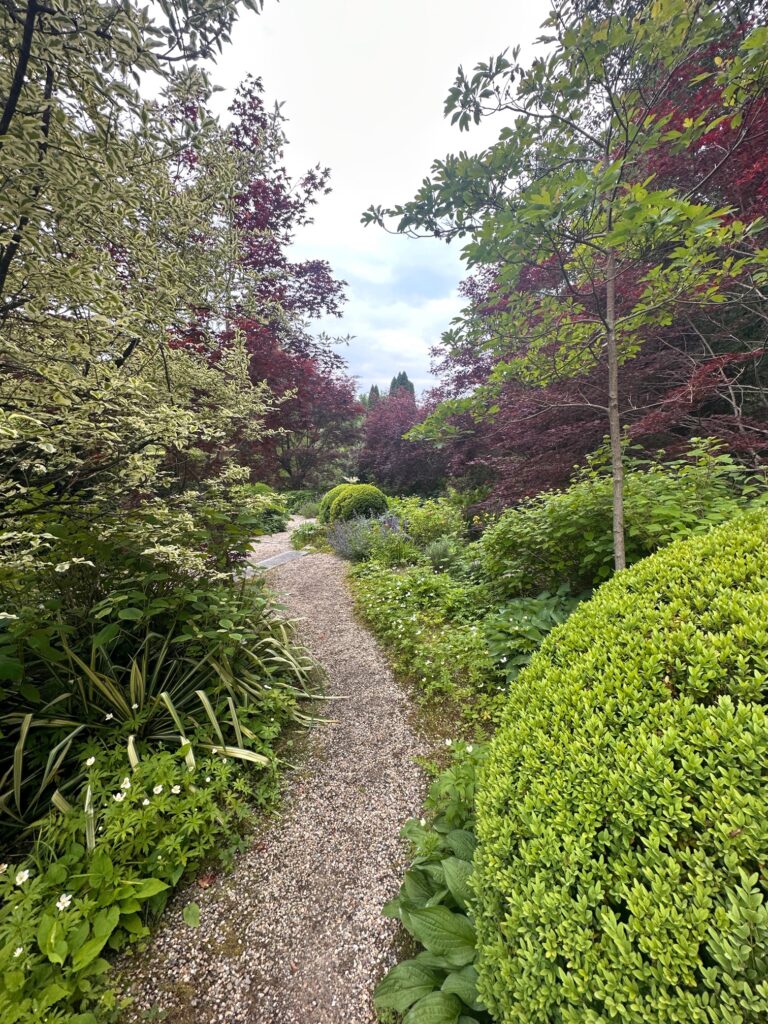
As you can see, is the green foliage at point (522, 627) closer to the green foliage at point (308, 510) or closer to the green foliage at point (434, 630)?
the green foliage at point (434, 630)

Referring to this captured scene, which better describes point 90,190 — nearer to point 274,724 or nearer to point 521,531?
point 274,724

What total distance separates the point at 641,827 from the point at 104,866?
65.8 inches

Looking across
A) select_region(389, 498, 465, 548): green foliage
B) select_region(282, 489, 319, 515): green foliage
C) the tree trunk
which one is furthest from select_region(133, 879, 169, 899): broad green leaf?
select_region(282, 489, 319, 515): green foliage

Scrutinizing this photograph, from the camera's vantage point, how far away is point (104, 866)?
1223mm

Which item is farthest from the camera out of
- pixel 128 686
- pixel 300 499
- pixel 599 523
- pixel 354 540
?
pixel 300 499

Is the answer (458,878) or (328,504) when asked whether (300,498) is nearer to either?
(328,504)

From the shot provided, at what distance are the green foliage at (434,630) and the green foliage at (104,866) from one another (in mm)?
1228

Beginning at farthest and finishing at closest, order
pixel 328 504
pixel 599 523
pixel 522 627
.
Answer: pixel 328 504, pixel 599 523, pixel 522 627

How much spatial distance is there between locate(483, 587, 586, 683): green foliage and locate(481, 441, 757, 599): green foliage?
0.29m

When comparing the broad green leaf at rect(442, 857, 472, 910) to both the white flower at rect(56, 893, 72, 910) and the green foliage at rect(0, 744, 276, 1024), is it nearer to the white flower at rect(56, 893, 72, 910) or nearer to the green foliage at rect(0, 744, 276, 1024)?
the green foliage at rect(0, 744, 276, 1024)

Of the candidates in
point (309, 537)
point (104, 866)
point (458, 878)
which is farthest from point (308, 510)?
point (458, 878)

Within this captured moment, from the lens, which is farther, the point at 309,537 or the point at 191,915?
the point at 309,537

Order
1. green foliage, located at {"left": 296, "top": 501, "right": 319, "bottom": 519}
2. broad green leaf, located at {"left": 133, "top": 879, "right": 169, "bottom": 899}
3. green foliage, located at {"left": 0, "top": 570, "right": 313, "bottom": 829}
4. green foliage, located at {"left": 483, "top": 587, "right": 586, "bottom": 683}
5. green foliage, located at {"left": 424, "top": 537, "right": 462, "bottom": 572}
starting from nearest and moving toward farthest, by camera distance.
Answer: broad green leaf, located at {"left": 133, "top": 879, "right": 169, "bottom": 899}
green foliage, located at {"left": 0, "top": 570, "right": 313, "bottom": 829}
green foliage, located at {"left": 483, "top": 587, "right": 586, "bottom": 683}
green foliage, located at {"left": 424, "top": 537, "right": 462, "bottom": 572}
green foliage, located at {"left": 296, "top": 501, "right": 319, "bottom": 519}

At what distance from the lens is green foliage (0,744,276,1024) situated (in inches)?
39.4
